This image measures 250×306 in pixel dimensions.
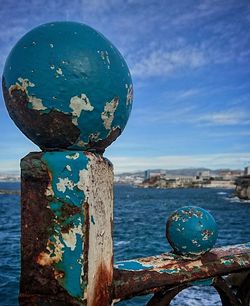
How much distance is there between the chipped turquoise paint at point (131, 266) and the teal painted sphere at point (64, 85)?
698mm

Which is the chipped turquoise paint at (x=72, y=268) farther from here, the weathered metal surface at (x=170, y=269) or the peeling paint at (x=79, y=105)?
the peeling paint at (x=79, y=105)

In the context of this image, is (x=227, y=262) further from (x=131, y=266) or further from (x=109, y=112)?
(x=109, y=112)

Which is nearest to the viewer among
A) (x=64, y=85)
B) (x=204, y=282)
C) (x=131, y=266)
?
(x=64, y=85)

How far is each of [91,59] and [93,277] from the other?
902mm

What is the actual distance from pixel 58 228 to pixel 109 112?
522mm

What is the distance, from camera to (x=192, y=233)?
2057 mm

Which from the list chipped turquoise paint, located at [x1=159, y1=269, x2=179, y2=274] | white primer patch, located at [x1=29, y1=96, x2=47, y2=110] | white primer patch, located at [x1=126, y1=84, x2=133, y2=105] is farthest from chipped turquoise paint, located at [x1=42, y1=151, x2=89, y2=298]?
chipped turquoise paint, located at [x1=159, y1=269, x2=179, y2=274]

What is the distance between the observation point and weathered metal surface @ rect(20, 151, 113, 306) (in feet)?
4.56

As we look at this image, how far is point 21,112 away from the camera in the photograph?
1429 millimetres

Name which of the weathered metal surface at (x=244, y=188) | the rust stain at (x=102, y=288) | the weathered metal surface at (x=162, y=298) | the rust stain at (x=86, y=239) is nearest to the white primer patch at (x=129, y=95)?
the rust stain at (x=86, y=239)

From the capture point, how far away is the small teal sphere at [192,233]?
2045 mm

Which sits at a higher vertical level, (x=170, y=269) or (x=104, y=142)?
(x=104, y=142)

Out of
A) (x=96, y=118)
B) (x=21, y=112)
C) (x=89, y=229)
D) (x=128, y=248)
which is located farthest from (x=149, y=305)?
(x=128, y=248)

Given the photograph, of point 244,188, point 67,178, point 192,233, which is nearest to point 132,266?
point 192,233
